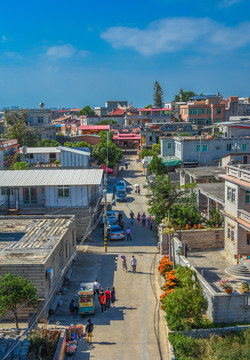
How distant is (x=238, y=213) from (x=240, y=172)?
243 centimetres

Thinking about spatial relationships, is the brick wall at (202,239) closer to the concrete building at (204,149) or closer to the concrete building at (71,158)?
the concrete building at (71,158)

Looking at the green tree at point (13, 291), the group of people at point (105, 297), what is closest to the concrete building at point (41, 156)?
the group of people at point (105, 297)

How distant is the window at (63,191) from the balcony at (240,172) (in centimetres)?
1280

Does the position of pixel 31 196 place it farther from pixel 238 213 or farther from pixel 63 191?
pixel 238 213

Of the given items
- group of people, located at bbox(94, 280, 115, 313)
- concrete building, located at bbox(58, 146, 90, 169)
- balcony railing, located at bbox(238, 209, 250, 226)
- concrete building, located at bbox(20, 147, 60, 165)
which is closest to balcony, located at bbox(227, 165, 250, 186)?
balcony railing, located at bbox(238, 209, 250, 226)

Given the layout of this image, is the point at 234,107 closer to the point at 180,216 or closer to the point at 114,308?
the point at 180,216

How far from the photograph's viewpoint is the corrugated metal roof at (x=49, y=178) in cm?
3312

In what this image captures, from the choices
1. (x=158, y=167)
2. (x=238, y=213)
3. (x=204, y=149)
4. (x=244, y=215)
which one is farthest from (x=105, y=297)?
(x=204, y=149)

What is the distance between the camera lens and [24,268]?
20547mm

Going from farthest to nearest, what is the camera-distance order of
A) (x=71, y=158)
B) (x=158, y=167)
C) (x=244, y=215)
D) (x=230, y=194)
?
(x=158, y=167), (x=71, y=158), (x=230, y=194), (x=244, y=215)

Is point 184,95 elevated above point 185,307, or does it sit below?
above

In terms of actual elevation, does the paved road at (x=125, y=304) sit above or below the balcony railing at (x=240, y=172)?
below

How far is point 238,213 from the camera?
84.3ft

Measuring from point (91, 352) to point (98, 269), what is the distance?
9924mm
